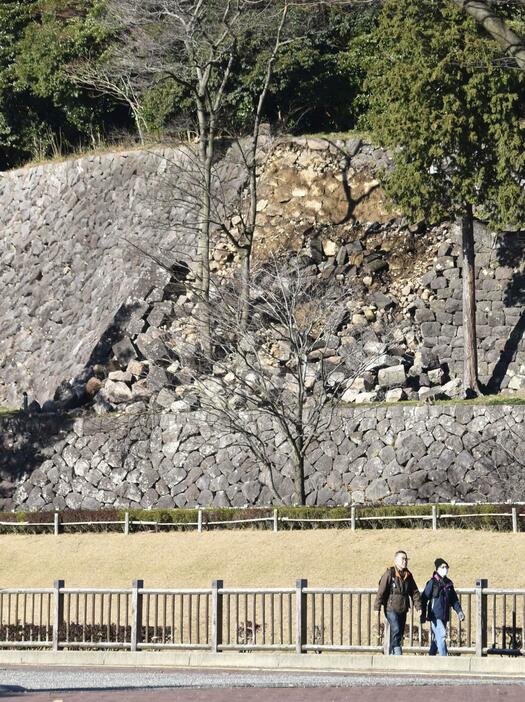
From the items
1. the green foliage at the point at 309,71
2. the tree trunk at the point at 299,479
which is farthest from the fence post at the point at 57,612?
the green foliage at the point at 309,71

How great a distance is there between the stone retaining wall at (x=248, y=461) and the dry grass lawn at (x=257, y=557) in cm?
422

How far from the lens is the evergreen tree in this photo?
40188mm

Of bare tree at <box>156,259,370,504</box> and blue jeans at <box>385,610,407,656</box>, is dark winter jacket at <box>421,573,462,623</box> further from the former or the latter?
bare tree at <box>156,259,370,504</box>

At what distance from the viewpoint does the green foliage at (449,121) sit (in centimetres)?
4016

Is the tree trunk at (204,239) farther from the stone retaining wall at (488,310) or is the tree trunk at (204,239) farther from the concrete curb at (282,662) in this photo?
the concrete curb at (282,662)

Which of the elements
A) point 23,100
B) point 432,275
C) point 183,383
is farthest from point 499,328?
point 23,100

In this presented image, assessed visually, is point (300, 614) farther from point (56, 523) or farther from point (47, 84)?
point (47, 84)

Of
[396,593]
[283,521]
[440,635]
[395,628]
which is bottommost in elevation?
[440,635]

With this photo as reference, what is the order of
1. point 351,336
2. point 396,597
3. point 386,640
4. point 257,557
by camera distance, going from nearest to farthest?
point 396,597, point 386,640, point 257,557, point 351,336

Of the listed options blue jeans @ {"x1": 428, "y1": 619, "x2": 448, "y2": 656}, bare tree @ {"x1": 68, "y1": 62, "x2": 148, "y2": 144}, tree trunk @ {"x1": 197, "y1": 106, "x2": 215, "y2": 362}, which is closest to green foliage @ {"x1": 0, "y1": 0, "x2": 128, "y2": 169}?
bare tree @ {"x1": 68, "y1": 62, "x2": 148, "y2": 144}

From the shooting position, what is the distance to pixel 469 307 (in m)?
41.5

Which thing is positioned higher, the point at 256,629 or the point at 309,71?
the point at 309,71

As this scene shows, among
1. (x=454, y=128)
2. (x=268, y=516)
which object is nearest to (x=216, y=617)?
(x=268, y=516)

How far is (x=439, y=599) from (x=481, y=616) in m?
1.00
